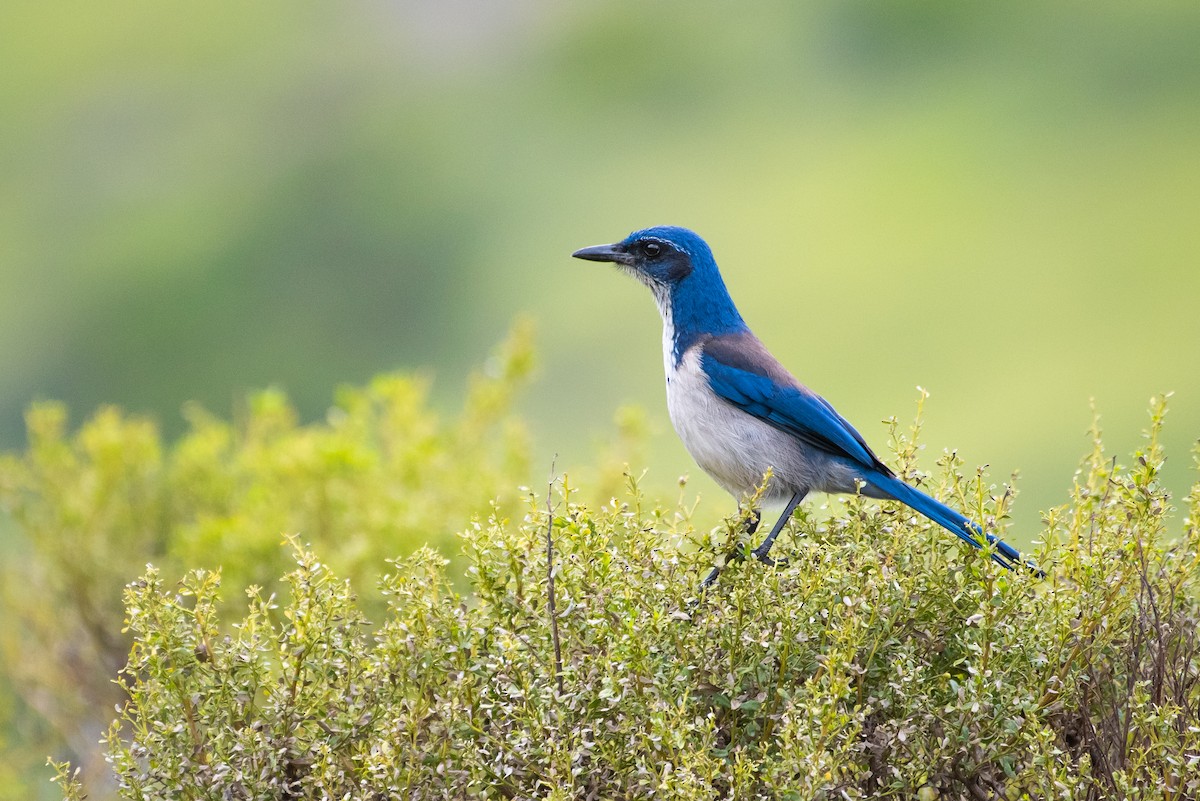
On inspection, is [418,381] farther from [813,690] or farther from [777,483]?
[813,690]

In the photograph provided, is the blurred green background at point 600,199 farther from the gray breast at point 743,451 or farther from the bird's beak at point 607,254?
the gray breast at point 743,451

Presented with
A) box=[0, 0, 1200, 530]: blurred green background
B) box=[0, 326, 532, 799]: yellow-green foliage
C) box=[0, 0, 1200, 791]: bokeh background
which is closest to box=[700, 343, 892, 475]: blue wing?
box=[0, 326, 532, 799]: yellow-green foliage

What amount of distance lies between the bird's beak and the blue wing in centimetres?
65

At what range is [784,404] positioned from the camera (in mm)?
4301

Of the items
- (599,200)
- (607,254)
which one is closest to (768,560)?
(607,254)

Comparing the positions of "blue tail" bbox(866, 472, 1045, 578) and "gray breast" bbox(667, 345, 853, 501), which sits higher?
"gray breast" bbox(667, 345, 853, 501)

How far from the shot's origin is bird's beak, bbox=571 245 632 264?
489 centimetres

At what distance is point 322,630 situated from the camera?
9.38ft

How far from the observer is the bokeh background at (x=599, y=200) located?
13.7m

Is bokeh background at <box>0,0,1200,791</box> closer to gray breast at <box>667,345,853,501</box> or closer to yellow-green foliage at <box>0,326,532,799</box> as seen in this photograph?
Result: yellow-green foliage at <box>0,326,532,799</box>

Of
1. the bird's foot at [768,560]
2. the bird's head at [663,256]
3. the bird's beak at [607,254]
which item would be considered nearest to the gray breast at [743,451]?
the bird's head at [663,256]

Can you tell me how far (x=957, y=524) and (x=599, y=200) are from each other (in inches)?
559

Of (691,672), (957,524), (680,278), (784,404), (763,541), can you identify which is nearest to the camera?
(691,672)

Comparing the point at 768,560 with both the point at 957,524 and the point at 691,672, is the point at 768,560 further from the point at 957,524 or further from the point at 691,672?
the point at 691,672
